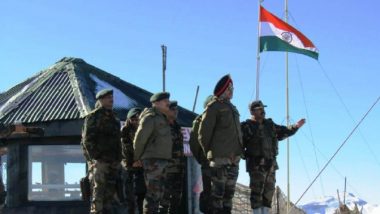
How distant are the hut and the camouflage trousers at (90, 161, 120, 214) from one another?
2.85 metres

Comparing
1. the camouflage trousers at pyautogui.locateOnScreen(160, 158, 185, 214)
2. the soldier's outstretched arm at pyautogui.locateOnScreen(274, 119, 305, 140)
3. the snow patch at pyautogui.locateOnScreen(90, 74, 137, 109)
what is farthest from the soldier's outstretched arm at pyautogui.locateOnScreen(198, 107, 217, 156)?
the snow patch at pyautogui.locateOnScreen(90, 74, 137, 109)

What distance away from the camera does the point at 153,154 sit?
27.4 ft

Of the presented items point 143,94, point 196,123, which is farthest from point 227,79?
point 143,94

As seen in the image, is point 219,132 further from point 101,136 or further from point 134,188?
point 134,188

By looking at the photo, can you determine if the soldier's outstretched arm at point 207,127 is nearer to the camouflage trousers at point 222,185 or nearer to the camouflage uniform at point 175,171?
the camouflage trousers at point 222,185

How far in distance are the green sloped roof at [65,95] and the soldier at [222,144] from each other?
401 cm

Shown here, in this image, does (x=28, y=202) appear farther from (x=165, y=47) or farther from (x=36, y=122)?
(x=165, y=47)

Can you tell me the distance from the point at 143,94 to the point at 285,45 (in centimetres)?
428

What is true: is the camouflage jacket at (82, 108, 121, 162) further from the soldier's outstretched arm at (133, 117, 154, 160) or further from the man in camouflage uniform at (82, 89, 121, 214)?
the soldier's outstretched arm at (133, 117, 154, 160)

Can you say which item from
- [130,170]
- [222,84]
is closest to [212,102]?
[222,84]

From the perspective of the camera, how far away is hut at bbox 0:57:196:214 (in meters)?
11.6

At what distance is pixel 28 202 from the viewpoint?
11492 millimetres

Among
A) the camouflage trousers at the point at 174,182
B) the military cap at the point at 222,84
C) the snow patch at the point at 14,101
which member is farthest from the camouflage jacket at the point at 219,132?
the snow patch at the point at 14,101

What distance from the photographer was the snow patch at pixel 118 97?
12.9 metres
